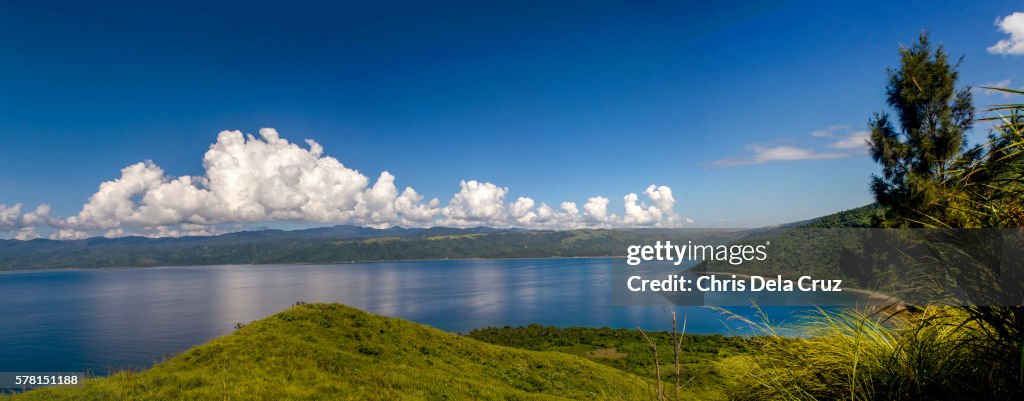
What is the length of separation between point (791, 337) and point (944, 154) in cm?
2012

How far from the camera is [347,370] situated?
14594mm

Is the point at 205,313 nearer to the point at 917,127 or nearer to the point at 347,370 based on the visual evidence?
the point at 347,370

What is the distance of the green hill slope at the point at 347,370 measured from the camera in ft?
38.5

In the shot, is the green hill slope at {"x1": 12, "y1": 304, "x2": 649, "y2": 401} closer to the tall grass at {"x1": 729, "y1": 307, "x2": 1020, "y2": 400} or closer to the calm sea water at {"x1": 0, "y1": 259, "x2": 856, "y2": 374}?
the tall grass at {"x1": 729, "y1": 307, "x2": 1020, "y2": 400}

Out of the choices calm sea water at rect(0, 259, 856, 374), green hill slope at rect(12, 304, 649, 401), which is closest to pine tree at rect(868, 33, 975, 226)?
green hill slope at rect(12, 304, 649, 401)

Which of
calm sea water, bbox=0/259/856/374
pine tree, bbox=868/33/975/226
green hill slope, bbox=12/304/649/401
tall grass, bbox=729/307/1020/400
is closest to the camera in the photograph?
tall grass, bbox=729/307/1020/400

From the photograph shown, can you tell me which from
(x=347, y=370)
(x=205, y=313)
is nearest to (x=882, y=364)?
(x=347, y=370)

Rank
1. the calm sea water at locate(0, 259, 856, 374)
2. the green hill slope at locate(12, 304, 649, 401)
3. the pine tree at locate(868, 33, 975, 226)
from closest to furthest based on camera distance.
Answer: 1. the green hill slope at locate(12, 304, 649, 401)
2. the pine tree at locate(868, 33, 975, 226)
3. the calm sea water at locate(0, 259, 856, 374)

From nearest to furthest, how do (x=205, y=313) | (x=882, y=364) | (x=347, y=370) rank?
(x=882, y=364) < (x=347, y=370) < (x=205, y=313)

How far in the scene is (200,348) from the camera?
1563cm

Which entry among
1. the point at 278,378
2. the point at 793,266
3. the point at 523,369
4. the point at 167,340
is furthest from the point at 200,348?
the point at 793,266

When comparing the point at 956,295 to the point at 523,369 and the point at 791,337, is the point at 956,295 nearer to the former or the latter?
the point at 791,337

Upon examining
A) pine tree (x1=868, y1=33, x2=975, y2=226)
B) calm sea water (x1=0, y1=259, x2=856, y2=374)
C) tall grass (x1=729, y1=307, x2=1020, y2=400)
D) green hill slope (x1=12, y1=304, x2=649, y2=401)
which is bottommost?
calm sea water (x1=0, y1=259, x2=856, y2=374)

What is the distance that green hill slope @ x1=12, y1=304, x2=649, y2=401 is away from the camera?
11.8 meters
